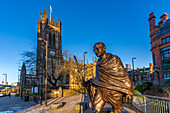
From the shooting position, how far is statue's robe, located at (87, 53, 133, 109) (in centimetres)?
293

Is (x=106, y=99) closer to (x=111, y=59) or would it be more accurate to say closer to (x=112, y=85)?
(x=112, y=85)

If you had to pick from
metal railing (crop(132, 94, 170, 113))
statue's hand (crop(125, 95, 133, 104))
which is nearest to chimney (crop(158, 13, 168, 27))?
metal railing (crop(132, 94, 170, 113))

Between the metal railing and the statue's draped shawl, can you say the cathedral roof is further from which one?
the statue's draped shawl

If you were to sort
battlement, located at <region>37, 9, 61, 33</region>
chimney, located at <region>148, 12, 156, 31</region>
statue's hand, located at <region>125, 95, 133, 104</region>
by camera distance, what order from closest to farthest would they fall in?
statue's hand, located at <region>125, 95, 133, 104</region> → chimney, located at <region>148, 12, 156, 31</region> → battlement, located at <region>37, 9, 61, 33</region>

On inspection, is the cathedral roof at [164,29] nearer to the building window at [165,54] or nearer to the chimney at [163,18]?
the chimney at [163,18]

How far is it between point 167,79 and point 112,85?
1037 inches

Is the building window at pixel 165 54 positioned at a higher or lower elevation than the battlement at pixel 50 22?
lower

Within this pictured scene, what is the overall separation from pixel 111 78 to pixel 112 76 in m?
0.05

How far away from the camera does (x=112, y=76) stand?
3082 millimetres

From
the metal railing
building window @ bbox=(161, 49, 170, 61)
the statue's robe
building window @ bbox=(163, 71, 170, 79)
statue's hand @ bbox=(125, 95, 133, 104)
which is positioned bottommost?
the metal railing

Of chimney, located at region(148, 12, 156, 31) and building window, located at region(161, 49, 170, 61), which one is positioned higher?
chimney, located at region(148, 12, 156, 31)

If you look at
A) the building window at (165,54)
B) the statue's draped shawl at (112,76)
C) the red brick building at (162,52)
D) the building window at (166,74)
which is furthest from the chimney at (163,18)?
the statue's draped shawl at (112,76)

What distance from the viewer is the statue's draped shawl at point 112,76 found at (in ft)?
9.62

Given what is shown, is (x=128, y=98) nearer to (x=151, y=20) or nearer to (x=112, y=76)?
(x=112, y=76)
